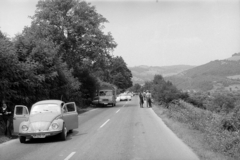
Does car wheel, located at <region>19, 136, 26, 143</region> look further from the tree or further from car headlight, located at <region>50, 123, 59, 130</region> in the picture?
the tree

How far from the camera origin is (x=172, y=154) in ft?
27.9

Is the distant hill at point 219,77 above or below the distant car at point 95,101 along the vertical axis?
Answer: above

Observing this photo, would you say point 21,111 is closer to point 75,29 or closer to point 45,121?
point 45,121

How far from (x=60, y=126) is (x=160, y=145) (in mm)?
3797

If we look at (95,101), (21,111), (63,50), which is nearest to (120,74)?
(95,101)

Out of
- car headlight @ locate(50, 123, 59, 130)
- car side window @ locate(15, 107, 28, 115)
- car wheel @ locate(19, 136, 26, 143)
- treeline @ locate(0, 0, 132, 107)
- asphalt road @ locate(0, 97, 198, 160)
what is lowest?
asphalt road @ locate(0, 97, 198, 160)

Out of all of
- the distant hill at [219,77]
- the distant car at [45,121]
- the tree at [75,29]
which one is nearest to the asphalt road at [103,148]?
the distant car at [45,121]

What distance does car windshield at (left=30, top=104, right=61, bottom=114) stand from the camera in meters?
12.1

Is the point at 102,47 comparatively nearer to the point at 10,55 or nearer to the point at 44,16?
the point at 44,16

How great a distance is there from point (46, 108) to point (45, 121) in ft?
4.44

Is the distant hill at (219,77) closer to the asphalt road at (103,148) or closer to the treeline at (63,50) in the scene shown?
the treeline at (63,50)

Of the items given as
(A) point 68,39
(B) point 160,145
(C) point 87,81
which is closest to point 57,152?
(B) point 160,145

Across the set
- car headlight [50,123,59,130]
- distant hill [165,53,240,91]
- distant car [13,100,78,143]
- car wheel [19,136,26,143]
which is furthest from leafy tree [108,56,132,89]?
car headlight [50,123,59,130]

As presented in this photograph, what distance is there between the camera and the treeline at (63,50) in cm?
1988
